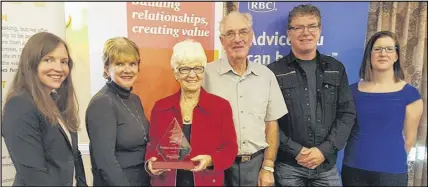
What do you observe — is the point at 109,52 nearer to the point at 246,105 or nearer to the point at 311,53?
the point at 246,105

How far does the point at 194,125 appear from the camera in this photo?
147 cm

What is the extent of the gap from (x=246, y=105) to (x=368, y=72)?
68 centimetres

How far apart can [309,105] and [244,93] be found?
13.5 inches

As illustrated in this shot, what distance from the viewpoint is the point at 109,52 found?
143cm

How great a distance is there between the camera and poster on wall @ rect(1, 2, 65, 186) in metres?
1.43

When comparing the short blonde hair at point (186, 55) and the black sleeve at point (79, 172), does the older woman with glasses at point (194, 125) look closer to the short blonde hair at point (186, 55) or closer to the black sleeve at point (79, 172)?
the short blonde hair at point (186, 55)

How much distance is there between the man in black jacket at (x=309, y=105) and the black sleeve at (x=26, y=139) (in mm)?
1080

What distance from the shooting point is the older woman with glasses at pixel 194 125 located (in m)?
1.44

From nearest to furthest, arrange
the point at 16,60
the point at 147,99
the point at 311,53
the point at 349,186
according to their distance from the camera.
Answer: the point at 16,60, the point at 147,99, the point at 311,53, the point at 349,186

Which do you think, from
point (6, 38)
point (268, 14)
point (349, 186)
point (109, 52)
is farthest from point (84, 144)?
point (349, 186)

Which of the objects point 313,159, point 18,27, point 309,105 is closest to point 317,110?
point 309,105

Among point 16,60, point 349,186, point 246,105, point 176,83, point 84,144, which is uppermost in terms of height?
point 16,60

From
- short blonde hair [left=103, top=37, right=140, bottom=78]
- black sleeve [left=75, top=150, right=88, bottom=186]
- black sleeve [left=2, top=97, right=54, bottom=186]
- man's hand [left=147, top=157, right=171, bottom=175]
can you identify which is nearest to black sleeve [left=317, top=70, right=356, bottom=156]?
man's hand [left=147, top=157, right=171, bottom=175]

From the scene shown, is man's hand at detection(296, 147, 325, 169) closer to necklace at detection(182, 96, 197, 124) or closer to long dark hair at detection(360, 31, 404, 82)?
long dark hair at detection(360, 31, 404, 82)
